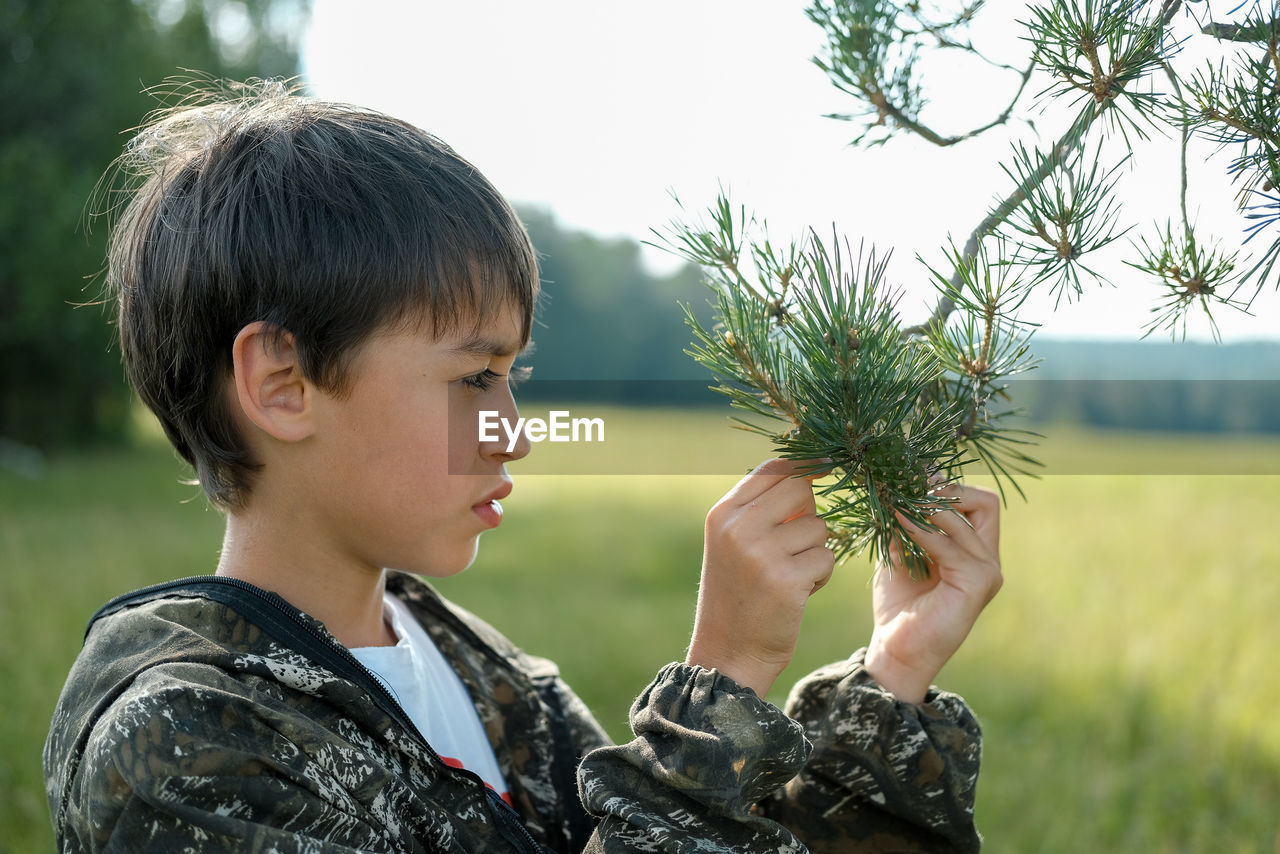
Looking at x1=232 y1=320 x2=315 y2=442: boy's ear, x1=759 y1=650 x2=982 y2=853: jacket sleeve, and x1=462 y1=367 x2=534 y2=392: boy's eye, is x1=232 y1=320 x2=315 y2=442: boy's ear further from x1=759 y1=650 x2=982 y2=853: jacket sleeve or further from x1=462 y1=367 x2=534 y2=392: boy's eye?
x1=759 y1=650 x2=982 y2=853: jacket sleeve

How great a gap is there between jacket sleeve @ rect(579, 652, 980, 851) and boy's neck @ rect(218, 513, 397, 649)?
1.49 feet

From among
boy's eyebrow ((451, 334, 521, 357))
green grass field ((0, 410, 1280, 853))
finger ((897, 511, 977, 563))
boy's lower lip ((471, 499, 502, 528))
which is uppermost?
boy's eyebrow ((451, 334, 521, 357))

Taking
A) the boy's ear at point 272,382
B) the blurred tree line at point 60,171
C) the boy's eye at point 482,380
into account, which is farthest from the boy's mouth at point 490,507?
the blurred tree line at point 60,171

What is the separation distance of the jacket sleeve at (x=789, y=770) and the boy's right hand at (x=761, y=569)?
0.04 m

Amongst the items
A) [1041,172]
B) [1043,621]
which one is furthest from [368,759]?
[1043,621]

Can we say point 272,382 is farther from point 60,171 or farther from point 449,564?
point 60,171

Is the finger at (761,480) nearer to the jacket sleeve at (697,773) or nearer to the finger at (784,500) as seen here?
the finger at (784,500)

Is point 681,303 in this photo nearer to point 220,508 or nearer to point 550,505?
point 220,508

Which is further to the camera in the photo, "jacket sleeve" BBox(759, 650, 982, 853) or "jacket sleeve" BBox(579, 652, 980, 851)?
"jacket sleeve" BBox(759, 650, 982, 853)

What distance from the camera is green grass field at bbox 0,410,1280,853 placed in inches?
106

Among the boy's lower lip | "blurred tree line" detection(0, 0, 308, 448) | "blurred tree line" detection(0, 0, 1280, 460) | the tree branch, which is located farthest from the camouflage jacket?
"blurred tree line" detection(0, 0, 308, 448)

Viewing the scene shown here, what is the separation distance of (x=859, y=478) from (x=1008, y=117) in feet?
1.34

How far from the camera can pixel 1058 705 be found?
11.4 ft

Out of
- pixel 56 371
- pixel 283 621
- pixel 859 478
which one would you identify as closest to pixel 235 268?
pixel 283 621
